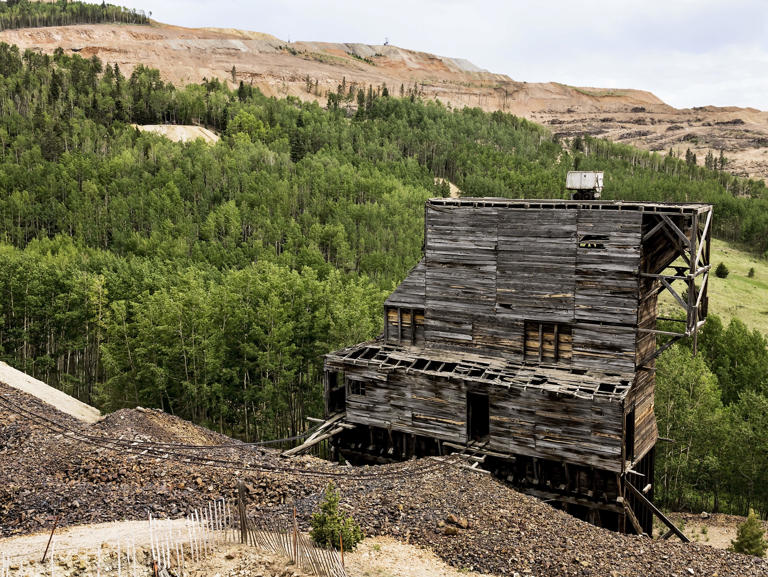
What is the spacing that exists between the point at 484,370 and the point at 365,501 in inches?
386

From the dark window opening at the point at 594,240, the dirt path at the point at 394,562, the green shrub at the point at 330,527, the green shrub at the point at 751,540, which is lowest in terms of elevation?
the green shrub at the point at 751,540

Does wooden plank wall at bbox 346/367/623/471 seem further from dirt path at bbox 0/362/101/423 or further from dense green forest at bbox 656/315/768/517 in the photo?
dirt path at bbox 0/362/101/423

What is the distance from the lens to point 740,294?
301 ft

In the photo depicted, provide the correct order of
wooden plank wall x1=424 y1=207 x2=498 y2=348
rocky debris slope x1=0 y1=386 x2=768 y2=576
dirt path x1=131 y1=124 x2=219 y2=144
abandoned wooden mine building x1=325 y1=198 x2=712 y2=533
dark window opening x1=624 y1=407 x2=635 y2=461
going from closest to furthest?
rocky debris slope x1=0 y1=386 x2=768 y2=576 → abandoned wooden mine building x1=325 y1=198 x2=712 y2=533 → dark window opening x1=624 y1=407 x2=635 y2=461 → wooden plank wall x1=424 y1=207 x2=498 y2=348 → dirt path x1=131 y1=124 x2=219 y2=144

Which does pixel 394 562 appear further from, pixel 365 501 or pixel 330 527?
pixel 365 501

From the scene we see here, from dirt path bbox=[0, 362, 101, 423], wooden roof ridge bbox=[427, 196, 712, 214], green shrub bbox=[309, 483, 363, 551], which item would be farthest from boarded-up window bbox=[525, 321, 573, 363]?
dirt path bbox=[0, 362, 101, 423]

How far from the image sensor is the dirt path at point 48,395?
4003 cm

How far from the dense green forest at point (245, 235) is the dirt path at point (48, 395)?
127 inches

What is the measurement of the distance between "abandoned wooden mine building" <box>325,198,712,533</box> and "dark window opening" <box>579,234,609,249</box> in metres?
0.07

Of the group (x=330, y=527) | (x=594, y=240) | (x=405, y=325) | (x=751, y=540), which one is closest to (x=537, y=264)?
(x=594, y=240)

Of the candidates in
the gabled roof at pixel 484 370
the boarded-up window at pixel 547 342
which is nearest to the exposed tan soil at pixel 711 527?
the gabled roof at pixel 484 370

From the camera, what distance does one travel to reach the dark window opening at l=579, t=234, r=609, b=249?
1136 inches

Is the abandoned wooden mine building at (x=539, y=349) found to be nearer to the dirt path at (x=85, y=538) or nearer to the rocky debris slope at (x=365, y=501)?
the rocky debris slope at (x=365, y=501)

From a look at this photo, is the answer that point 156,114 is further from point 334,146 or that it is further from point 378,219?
point 378,219
